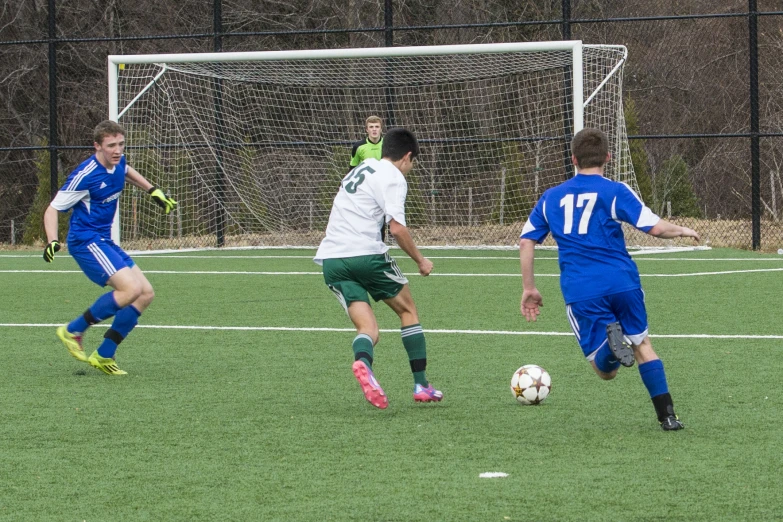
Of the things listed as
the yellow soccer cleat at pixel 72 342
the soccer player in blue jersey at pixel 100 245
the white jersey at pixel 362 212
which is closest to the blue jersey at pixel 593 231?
the white jersey at pixel 362 212

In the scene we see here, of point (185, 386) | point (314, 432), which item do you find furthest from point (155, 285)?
point (314, 432)

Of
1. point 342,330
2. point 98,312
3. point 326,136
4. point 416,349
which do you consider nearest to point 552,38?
point 326,136

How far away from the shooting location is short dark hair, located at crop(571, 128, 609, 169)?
5.64m

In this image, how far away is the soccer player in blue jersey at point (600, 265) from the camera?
5.55 m

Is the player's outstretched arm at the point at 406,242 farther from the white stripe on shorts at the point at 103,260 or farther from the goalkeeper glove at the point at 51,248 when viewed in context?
the goalkeeper glove at the point at 51,248

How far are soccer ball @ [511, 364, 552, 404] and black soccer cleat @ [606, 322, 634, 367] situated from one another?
93 cm

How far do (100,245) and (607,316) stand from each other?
377cm

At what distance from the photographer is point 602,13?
20.9 metres

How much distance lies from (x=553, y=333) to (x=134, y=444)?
4.51 metres

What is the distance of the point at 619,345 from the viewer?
5.39 m

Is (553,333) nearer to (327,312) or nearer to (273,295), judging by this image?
(327,312)

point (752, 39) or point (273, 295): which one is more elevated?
point (752, 39)

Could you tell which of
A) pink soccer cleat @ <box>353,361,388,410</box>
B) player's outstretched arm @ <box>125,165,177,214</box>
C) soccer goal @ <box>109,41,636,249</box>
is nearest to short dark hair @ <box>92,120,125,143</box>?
player's outstretched arm @ <box>125,165,177,214</box>

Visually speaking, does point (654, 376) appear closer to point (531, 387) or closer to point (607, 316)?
point (607, 316)
